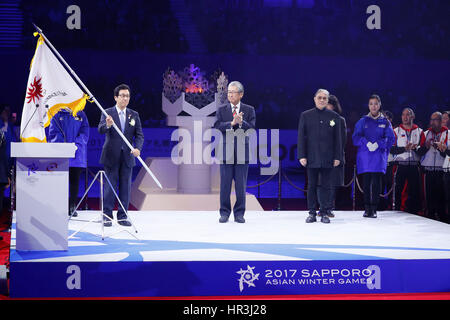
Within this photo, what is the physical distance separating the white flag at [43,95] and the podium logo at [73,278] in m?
1.22

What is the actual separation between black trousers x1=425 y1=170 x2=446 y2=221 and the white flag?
5415 mm

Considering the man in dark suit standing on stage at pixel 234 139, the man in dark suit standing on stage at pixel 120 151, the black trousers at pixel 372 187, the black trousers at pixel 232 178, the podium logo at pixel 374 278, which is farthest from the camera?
the black trousers at pixel 372 187

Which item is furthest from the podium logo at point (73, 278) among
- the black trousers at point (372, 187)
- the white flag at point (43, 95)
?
the black trousers at point (372, 187)

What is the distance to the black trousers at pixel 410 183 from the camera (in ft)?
27.0

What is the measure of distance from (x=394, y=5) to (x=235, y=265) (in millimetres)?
10877

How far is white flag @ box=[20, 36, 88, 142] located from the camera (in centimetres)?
480

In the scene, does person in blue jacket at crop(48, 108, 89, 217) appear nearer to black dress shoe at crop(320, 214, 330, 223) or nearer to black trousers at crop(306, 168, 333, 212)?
black trousers at crop(306, 168, 333, 212)

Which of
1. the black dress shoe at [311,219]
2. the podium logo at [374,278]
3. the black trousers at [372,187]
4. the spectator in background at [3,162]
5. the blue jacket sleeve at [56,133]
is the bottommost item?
the podium logo at [374,278]

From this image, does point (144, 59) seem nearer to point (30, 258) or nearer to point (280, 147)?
point (280, 147)

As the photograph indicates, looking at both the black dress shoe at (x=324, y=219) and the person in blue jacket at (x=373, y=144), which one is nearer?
the black dress shoe at (x=324, y=219)

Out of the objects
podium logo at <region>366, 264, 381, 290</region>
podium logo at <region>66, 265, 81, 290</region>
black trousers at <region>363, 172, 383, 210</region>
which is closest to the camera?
podium logo at <region>66, 265, 81, 290</region>

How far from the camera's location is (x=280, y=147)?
11930 millimetres

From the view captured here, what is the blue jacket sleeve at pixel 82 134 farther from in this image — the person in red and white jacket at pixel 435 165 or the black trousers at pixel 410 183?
the person in red and white jacket at pixel 435 165

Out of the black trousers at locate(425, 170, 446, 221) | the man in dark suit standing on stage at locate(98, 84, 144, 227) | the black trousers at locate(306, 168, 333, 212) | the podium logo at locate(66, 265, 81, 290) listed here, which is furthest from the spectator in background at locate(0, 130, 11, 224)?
the black trousers at locate(425, 170, 446, 221)
